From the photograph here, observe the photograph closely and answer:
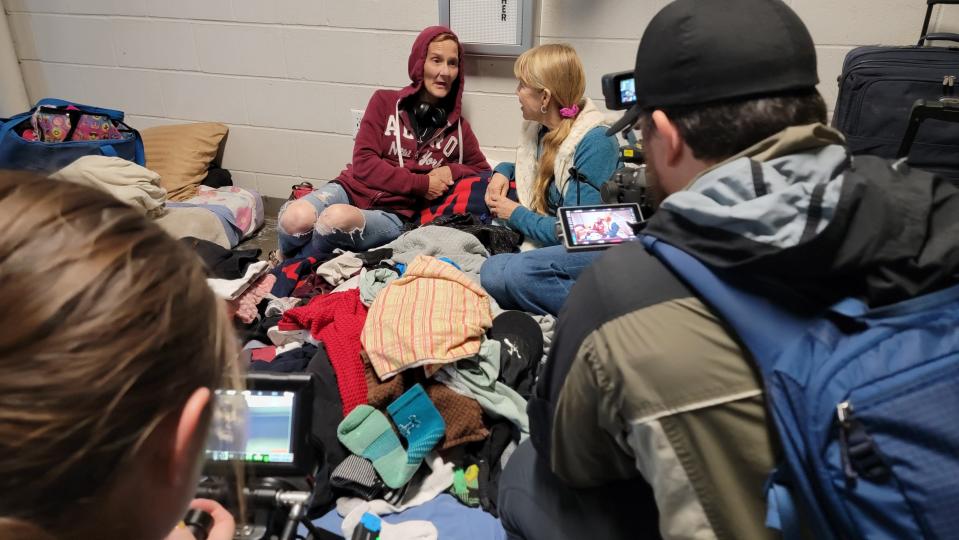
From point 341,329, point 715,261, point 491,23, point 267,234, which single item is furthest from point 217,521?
point 267,234

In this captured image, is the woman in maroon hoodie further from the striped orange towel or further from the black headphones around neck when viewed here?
the striped orange towel

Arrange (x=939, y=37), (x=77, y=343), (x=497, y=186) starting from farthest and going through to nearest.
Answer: (x=497, y=186)
(x=939, y=37)
(x=77, y=343)

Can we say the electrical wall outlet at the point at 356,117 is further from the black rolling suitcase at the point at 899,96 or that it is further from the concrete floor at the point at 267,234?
the black rolling suitcase at the point at 899,96

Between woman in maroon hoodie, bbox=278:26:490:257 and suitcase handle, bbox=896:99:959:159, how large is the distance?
5.25 ft

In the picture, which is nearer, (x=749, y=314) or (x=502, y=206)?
(x=749, y=314)

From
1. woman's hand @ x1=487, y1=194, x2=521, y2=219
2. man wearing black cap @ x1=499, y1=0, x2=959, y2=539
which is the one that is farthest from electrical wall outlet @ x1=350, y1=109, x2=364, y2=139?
man wearing black cap @ x1=499, y1=0, x2=959, y2=539

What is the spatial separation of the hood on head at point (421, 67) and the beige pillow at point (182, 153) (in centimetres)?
116

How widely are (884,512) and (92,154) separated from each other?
10.4 ft

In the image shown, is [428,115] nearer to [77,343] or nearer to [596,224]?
[596,224]

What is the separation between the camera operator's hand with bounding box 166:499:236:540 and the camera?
0.78 m

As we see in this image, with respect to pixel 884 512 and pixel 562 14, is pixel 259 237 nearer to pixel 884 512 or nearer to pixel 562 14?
pixel 562 14

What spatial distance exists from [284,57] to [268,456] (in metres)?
2.50

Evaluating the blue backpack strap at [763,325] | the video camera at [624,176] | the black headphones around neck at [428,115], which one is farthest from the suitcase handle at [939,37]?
the blue backpack strap at [763,325]

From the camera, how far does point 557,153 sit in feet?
7.17
